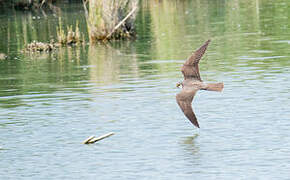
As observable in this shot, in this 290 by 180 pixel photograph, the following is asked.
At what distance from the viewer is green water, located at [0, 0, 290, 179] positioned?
453 inches

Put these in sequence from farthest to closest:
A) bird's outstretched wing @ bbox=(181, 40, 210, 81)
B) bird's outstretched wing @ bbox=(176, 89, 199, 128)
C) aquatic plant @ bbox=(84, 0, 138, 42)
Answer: aquatic plant @ bbox=(84, 0, 138, 42) < bird's outstretched wing @ bbox=(181, 40, 210, 81) < bird's outstretched wing @ bbox=(176, 89, 199, 128)

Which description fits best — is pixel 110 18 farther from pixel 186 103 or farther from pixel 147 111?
pixel 186 103

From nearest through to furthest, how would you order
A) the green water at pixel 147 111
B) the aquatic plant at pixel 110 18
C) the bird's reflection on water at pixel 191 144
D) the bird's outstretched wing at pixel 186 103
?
the green water at pixel 147 111
the bird's reflection on water at pixel 191 144
the bird's outstretched wing at pixel 186 103
the aquatic plant at pixel 110 18

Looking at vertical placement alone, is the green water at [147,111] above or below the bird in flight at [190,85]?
below

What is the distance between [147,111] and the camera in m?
15.5

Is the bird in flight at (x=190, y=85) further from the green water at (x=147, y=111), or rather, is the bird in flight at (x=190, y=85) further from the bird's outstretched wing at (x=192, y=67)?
the green water at (x=147, y=111)

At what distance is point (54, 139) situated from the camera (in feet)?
44.6

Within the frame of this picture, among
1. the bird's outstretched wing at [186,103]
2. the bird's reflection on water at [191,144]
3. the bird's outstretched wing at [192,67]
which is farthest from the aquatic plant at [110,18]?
the bird's outstretched wing at [186,103]

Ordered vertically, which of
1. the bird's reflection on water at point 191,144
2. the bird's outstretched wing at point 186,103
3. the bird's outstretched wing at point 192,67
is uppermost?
the bird's outstretched wing at point 192,67

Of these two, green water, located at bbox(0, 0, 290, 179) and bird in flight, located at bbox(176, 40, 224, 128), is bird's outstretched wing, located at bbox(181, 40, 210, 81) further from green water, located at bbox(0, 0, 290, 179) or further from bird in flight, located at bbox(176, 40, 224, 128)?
green water, located at bbox(0, 0, 290, 179)

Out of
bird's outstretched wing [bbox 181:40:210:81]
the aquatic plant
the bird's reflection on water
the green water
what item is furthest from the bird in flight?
the aquatic plant

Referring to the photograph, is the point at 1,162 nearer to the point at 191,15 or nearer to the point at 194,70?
the point at 194,70

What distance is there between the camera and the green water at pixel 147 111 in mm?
11516

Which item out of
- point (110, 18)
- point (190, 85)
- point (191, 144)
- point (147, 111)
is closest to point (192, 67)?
point (190, 85)
